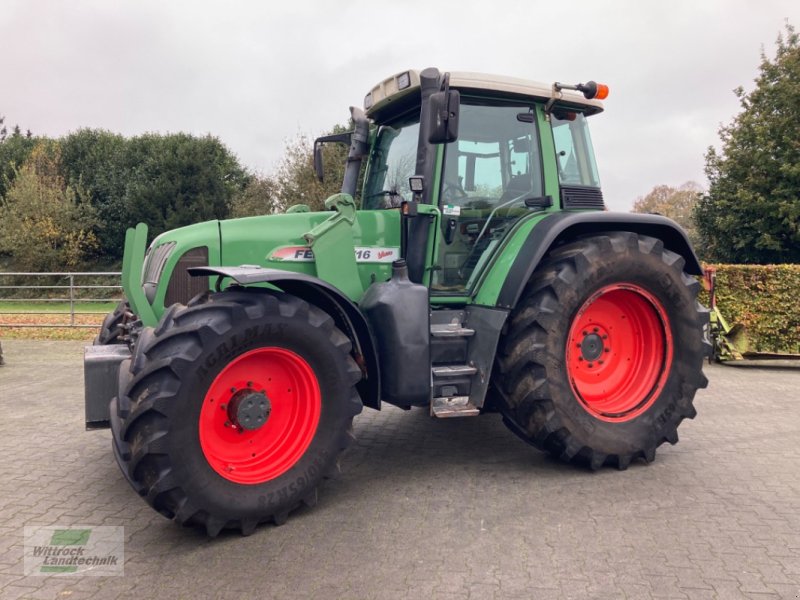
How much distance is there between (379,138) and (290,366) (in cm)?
224

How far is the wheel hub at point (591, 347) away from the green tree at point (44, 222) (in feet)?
93.5

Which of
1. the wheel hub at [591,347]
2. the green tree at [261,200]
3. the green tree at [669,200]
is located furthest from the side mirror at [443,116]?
the green tree at [669,200]

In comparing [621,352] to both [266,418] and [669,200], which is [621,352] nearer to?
[266,418]

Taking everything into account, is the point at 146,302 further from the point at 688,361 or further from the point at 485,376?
the point at 688,361

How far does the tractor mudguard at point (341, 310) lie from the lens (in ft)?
11.7

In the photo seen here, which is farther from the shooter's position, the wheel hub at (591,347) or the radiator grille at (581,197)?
the radiator grille at (581,197)

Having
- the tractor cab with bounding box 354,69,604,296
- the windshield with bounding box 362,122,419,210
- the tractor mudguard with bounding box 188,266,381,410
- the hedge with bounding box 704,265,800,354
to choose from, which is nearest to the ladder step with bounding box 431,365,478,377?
the tractor mudguard with bounding box 188,266,381,410

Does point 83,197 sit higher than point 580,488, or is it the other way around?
point 83,197

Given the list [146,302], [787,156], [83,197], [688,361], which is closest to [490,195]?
[688,361]

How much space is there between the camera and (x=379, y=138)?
5.05m

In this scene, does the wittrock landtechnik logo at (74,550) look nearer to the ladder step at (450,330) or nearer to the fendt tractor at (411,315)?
the fendt tractor at (411,315)

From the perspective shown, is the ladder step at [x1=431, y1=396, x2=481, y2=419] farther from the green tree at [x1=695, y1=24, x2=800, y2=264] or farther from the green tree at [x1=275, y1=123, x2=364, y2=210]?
the green tree at [x1=695, y1=24, x2=800, y2=264]

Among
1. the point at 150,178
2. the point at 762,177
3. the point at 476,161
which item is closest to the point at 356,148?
the point at 476,161

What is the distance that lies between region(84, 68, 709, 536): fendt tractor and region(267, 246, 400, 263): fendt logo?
0.05ft
